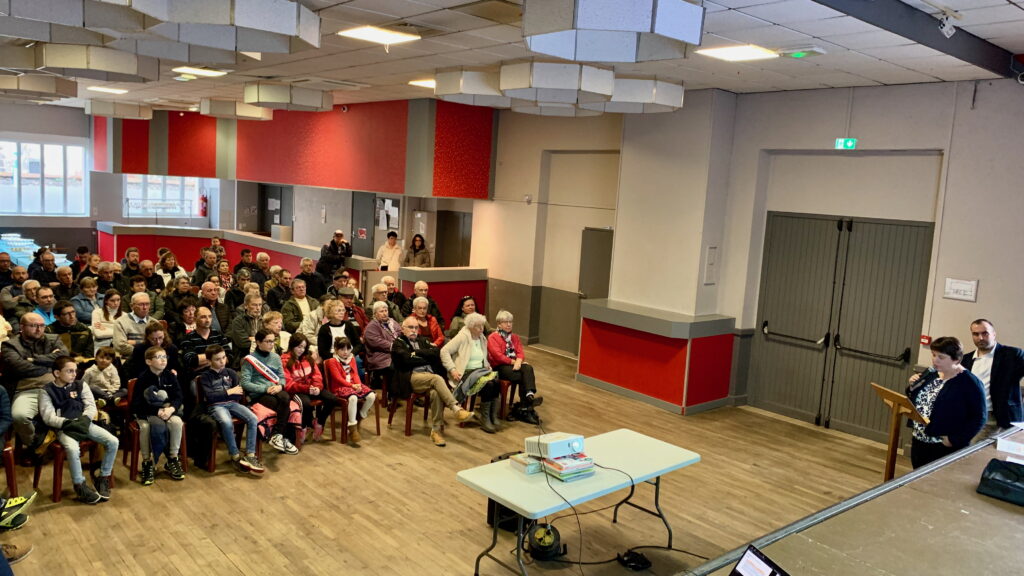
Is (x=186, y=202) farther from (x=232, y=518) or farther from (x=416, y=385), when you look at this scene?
(x=232, y=518)

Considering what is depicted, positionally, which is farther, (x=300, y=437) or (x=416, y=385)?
(x=416, y=385)

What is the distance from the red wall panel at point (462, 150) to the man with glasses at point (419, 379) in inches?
159

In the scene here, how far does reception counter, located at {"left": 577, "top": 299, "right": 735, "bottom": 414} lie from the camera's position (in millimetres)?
8531

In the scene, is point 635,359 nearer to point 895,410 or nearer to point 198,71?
point 895,410

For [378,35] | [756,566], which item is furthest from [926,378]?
[378,35]

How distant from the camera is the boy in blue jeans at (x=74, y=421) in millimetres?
5234

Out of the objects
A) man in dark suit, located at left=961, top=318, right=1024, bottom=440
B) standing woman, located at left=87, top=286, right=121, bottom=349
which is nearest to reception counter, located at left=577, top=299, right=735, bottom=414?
man in dark suit, located at left=961, top=318, right=1024, bottom=440

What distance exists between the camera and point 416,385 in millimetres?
7246

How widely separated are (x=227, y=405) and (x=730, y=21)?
184 inches

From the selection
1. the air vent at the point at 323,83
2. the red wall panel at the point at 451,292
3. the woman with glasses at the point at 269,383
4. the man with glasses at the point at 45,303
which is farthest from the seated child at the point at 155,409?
the red wall panel at the point at 451,292

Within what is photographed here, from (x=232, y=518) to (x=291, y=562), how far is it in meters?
0.80

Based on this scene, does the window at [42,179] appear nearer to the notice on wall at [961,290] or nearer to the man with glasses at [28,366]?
the man with glasses at [28,366]

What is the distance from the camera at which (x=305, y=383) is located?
6.66 meters

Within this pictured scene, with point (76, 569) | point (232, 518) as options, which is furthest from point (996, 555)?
point (76, 569)
